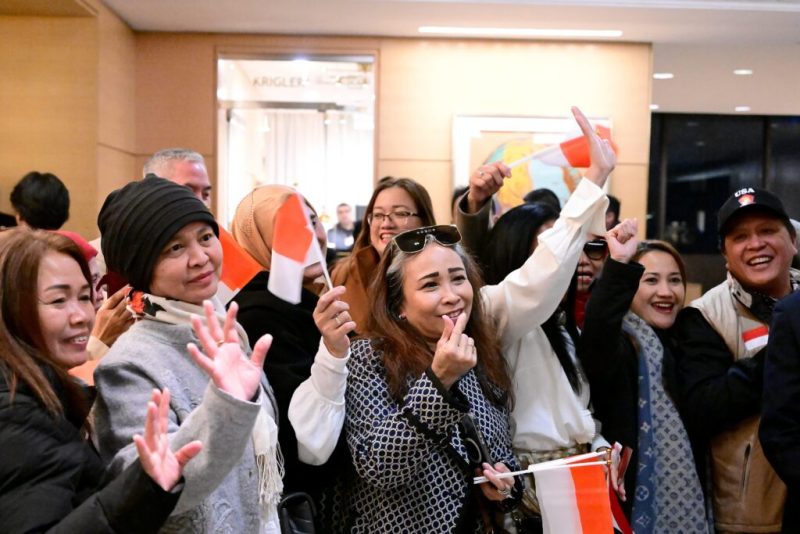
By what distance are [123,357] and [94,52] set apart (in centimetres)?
481

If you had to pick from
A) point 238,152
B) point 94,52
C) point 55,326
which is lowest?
point 55,326

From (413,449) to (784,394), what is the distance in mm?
918

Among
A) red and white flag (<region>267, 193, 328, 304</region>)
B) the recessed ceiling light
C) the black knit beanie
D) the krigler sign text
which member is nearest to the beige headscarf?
red and white flag (<region>267, 193, 328, 304</region>)

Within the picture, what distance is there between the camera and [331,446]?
6.39 ft

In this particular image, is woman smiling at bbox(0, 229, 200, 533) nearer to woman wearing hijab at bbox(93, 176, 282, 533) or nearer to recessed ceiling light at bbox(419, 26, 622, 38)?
woman wearing hijab at bbox(93, 176, 282, 533)

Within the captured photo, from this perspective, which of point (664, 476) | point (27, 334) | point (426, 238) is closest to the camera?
point (27, 334)

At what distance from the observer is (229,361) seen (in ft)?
4.61

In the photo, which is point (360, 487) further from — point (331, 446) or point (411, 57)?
point (411, 57)

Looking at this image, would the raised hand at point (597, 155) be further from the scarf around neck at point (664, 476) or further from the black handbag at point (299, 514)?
the black handbag at point (299, 514)

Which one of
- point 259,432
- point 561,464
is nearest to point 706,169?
point 561,464

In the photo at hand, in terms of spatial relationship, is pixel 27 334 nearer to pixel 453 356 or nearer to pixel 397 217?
pixel 453 356

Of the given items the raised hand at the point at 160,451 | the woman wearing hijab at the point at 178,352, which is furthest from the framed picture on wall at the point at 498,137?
the raised hand at the point at 160,451

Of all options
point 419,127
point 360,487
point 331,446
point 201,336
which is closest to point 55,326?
point 201,336

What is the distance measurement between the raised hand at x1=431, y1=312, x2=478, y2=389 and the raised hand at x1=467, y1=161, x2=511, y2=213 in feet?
2.77
